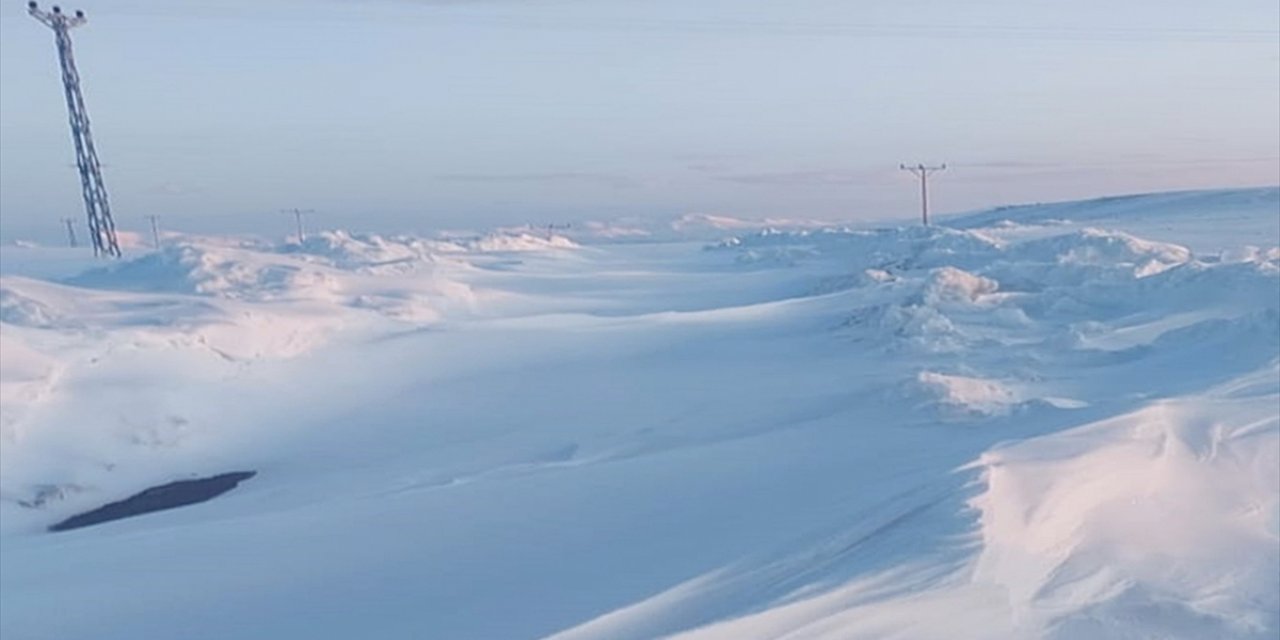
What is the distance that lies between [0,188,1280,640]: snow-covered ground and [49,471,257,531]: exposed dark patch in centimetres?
21

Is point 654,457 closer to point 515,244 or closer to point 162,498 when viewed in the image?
point 162,498

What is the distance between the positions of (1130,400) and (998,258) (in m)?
20.0

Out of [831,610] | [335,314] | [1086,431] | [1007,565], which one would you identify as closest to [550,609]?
[831,610]

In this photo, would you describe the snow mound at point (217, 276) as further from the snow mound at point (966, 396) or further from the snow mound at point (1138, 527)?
the snow mound at point (1138, 527)

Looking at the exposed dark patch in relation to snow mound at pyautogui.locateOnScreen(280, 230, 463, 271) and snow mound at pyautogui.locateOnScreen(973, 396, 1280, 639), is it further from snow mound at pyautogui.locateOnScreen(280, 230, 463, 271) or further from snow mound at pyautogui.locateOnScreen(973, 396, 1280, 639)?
snow mound at pyautogui.locateOnScreen(280, 230, 463, 271)

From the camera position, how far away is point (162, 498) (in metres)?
12.2

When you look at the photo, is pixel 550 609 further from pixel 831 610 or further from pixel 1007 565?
pixel 1007 565

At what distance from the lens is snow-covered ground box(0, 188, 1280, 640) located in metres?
5.94

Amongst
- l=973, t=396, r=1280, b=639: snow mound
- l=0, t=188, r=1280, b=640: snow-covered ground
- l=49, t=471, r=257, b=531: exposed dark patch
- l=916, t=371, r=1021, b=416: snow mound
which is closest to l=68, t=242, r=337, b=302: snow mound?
l=0, t=188, r=1280, b=640: snow-covered ground

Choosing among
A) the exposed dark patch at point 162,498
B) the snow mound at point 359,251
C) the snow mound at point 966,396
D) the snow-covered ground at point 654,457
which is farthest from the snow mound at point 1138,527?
the snow mound at point 359,251

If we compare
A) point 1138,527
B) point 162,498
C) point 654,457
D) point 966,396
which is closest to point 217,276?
point 162,498

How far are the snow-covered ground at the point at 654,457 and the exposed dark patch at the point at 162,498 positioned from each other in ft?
0.69

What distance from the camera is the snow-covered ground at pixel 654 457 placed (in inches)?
234

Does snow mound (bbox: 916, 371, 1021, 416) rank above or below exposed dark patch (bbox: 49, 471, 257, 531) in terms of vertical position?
above
